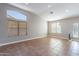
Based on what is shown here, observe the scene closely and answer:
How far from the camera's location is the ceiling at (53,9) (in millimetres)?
2600

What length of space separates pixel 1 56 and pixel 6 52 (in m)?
0.17

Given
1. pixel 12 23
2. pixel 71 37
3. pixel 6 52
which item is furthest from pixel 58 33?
pixel 6 52

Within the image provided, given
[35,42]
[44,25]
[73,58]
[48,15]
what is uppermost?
[48,15]

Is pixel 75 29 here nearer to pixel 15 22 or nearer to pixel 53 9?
pixel 53 9

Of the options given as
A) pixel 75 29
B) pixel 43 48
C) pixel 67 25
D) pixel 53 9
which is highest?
pixel 53 9

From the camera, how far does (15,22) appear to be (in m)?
2.76

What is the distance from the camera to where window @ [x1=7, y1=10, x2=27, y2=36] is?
9.00 ft

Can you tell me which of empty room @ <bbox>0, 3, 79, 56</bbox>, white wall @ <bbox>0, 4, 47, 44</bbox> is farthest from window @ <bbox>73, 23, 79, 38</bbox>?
white wall @ <bbox>0, 4, 47, 44</bbox>

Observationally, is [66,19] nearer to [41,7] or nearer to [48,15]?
[48,15]

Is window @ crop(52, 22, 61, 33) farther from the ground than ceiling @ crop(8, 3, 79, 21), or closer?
closer

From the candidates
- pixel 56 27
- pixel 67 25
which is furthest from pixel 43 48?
pixel 67 25

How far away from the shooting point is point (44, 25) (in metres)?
3.02

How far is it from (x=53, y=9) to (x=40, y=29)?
28.2 inches

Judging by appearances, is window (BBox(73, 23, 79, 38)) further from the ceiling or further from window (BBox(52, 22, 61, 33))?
window (BBox(52, 22, 61, 33))
